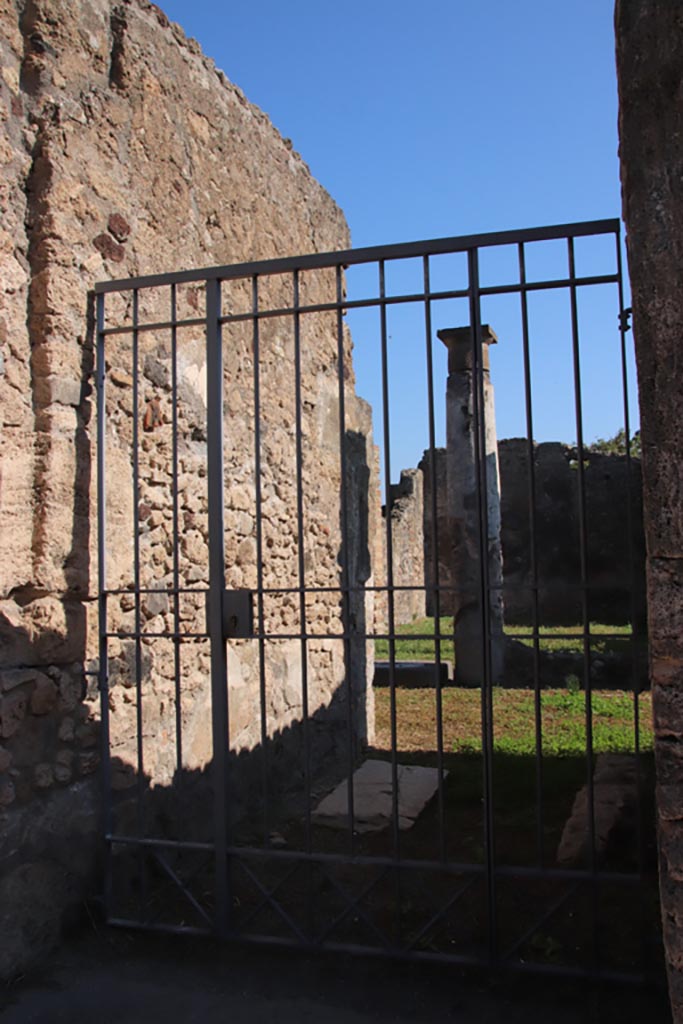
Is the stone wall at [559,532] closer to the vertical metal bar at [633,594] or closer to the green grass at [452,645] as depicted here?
the green grass at [452,645]

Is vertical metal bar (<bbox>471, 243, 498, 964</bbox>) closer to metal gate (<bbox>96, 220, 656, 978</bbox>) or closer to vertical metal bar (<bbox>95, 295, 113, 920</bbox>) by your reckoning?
metal gate (<bbox>96, 220, 656, 978</bbox>)

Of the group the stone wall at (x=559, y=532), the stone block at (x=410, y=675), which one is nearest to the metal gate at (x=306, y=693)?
the stone block at (x=410, y=675)

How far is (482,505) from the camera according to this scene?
335 cm

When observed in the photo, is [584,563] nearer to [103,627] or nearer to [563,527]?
[103,627]

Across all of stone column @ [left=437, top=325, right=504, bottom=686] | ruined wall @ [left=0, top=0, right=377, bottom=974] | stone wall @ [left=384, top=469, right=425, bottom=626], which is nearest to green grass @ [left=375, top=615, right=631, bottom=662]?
stone column @ [left=437, top=325, right=504, bottom=686]

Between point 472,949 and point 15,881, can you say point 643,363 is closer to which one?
point 472,949

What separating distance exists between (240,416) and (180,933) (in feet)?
9.26

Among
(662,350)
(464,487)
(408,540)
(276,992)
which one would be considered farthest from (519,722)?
(408,540)

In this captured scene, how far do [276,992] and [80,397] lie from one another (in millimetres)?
2427

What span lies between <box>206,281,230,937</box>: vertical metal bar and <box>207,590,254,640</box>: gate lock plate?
2 cm

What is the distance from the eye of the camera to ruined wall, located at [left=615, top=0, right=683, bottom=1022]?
6.90 feet

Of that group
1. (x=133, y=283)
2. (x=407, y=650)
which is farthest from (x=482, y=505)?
(x=407, y=650)

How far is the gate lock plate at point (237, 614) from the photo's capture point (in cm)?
364

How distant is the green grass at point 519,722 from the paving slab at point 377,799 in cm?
72
